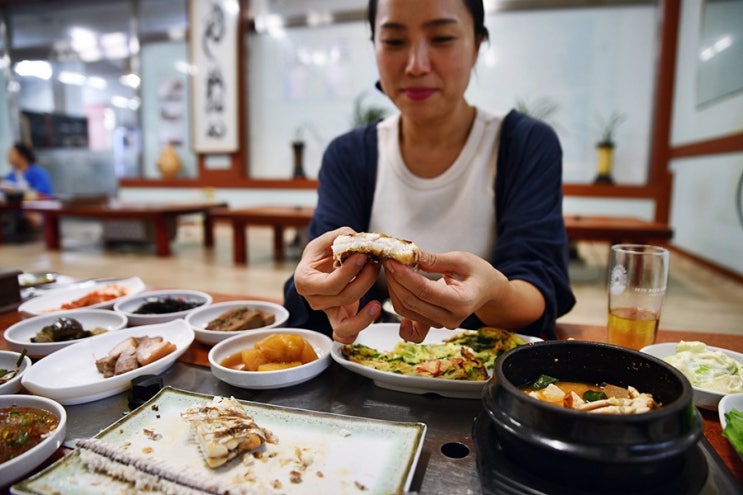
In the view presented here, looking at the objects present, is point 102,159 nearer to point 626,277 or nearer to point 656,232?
point 656,232

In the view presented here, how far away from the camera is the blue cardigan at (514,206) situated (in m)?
1.28

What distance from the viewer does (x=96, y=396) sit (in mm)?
874

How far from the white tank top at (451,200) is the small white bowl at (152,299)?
2.11ft

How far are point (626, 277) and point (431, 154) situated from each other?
2.44 feet

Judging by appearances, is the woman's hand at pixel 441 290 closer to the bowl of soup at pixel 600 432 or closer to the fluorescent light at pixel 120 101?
the bowl of soup at pixel 600 432

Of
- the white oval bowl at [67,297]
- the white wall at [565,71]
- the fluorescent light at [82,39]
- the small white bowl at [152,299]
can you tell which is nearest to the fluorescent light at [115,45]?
the fluorescent light at [82,39]

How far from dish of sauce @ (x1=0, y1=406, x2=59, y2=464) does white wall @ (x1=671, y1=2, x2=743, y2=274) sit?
4981mm

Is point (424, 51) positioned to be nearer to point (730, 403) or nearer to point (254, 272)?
point (730, 403)

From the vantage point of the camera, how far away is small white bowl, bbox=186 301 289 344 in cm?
114

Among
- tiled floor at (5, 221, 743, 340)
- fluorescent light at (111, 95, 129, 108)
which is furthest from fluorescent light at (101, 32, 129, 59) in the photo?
tiled floor at (5, 221, 743, 340)

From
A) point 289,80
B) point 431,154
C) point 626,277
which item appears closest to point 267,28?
point 289,80

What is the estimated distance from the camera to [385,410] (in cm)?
85

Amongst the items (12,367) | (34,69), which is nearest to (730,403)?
(12,367)

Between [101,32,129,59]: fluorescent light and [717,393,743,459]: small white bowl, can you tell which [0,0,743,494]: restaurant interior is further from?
[717,393,743,459]: small white bowl
